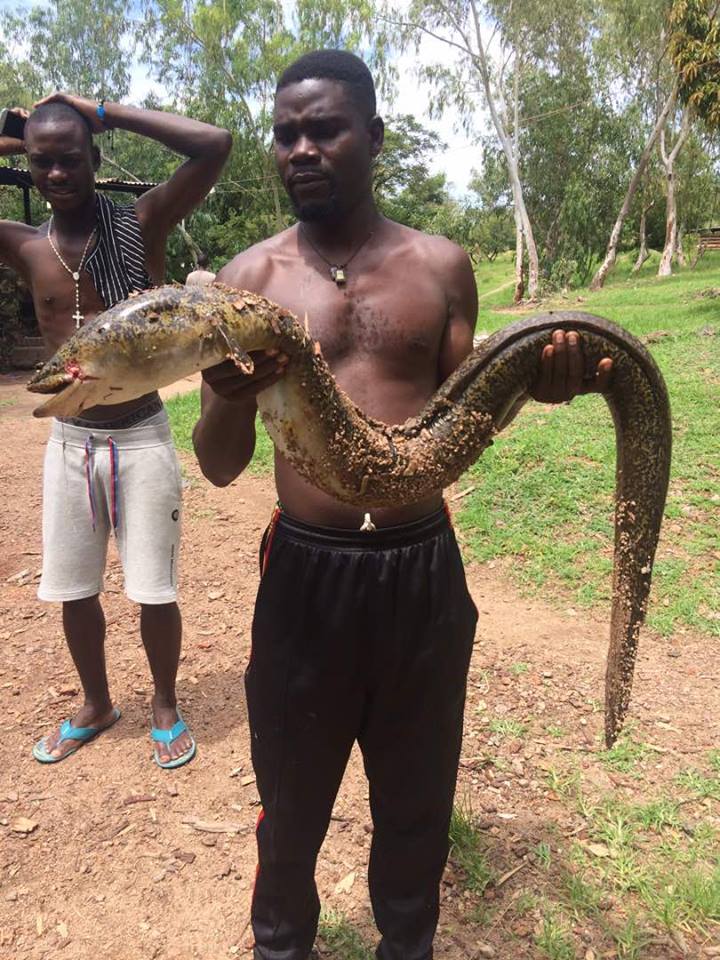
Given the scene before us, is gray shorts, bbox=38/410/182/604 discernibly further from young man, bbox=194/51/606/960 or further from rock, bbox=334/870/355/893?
rock, bbox=334/870/355/893

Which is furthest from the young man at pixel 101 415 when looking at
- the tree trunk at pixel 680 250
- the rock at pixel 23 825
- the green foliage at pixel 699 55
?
the tree trunk at pixel 680 250

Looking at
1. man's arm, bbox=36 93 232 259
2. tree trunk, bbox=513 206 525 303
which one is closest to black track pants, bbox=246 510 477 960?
man's arm, bbox=36 93 232 259

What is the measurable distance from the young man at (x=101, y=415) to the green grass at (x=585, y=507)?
257cm

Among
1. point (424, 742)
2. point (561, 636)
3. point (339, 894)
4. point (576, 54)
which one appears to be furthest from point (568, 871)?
point (576, 54)

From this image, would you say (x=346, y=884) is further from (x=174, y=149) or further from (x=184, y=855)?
(x=174, y=149)

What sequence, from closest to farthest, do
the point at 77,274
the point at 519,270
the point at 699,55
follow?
1. the point at 77,274
2. the point at 699,55
3. the point at 519,270

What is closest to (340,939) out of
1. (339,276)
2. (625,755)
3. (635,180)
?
(625,755)

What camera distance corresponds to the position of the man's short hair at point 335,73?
71.0 inches

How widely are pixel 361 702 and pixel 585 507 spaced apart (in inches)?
153

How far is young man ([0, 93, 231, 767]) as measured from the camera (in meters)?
3.00

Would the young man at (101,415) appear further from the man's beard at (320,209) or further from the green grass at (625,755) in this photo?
the green grass at (625,755)

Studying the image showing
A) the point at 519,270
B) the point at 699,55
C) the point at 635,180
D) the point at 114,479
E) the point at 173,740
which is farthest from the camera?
the point at 519,270

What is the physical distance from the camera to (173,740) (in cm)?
333

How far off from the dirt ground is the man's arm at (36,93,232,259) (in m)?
2.33
